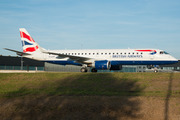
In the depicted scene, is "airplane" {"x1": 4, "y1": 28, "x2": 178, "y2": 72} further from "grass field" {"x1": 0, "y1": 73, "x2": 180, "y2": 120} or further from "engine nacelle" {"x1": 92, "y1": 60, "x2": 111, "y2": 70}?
"grass field" {"x1": 0, "y1": 73, "x2": 180, "y2": 120}

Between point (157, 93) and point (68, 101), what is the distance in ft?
30.2

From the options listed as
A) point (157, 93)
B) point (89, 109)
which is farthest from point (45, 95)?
point (157, 93)

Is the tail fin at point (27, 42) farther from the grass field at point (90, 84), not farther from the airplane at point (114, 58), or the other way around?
the grass field at point (90, 84)

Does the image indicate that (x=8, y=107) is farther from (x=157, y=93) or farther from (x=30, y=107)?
(x=157, y=93)

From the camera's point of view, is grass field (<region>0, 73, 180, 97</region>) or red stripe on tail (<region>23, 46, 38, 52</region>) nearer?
grass field (<region>0, 73, 180, 97</region>)

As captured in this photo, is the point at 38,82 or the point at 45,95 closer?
the point at 45,95

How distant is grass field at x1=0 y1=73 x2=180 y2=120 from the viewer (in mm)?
17266

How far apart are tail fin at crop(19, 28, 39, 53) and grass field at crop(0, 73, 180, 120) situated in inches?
643

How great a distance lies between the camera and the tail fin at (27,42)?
40.7 m

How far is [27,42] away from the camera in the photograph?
41.0m

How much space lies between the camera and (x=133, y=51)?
114 feet

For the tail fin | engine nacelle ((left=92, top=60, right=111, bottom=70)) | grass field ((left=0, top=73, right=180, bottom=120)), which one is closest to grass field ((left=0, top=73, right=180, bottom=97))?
grass field ((left=0, top=73, right=180, bottom=120))

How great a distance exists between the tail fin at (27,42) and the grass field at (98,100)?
1632 centimetres

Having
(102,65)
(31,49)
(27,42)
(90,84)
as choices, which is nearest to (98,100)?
(90,84)
